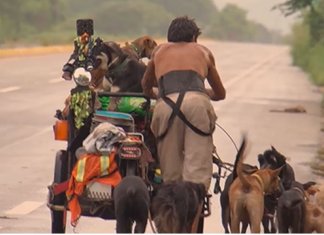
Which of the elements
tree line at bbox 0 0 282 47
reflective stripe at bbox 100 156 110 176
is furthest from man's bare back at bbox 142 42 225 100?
tree line at bbox 0 0 282 47

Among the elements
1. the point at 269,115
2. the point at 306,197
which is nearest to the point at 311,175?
the point at 306,197

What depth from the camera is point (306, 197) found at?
8.41m

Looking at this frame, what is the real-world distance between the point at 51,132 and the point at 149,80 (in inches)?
436

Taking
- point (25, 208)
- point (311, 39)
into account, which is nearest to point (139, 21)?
point (311, 39)

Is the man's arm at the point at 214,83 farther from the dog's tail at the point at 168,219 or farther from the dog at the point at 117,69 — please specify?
the dog's tail at the point at 168,219

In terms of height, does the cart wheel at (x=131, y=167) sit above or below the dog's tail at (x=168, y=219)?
above

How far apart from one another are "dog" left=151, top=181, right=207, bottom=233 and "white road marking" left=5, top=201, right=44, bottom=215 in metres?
3.71

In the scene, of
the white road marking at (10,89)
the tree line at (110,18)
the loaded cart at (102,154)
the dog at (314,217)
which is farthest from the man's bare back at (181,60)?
the tree line at (110,18)

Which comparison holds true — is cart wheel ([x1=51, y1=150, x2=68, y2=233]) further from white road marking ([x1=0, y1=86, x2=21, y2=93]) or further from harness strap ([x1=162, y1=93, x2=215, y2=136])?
white road marking ([x1=0, y1=86, x2=21, y2=93])

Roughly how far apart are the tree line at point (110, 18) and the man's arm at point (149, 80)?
54891 millimetres

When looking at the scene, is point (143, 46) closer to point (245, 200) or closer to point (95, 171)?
point (245, 200)

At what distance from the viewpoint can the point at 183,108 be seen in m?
7.64

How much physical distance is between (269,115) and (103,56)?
15480 millimetres

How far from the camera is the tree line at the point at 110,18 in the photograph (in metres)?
95.0
